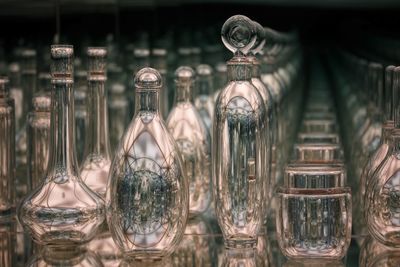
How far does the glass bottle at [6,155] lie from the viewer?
1.78 meters

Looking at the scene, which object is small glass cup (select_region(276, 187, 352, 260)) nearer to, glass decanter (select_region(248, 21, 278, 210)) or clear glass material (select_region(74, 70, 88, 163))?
glass decanter (select_region(248, 21, 278, 210))

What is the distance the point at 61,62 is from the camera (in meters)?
1.44

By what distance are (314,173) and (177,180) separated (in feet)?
0.54

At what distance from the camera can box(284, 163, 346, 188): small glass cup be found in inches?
56.0

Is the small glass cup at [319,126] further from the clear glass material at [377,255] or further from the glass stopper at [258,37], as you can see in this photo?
the clear glass material at [377,255]

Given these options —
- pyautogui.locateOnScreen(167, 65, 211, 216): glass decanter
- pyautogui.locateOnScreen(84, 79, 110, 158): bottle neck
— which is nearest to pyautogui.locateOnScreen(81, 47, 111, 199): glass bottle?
pyautogui.locateOnScreen(84, 79, 110, 158): bottle neck

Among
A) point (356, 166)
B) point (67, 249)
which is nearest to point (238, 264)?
point (67, 249)

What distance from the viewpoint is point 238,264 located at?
1.42m

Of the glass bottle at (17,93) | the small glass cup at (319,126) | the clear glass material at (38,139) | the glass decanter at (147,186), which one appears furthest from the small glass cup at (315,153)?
the glass bottle at (17,93)

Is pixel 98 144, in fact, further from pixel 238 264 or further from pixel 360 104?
pixel 360 104

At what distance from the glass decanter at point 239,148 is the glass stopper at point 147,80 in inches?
3.9

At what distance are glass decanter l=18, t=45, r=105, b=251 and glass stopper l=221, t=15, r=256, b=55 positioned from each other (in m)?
0.20

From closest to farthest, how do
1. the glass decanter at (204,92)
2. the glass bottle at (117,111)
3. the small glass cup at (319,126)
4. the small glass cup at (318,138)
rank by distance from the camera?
1. the small glass cup at (318,138)
2. the glass decanter at (204,92)
3. the small glass cup at (319,126)
4. the glass bottle at (117,111)

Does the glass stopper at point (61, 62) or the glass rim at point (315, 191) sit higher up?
the glass stopper at point (61, 62)
